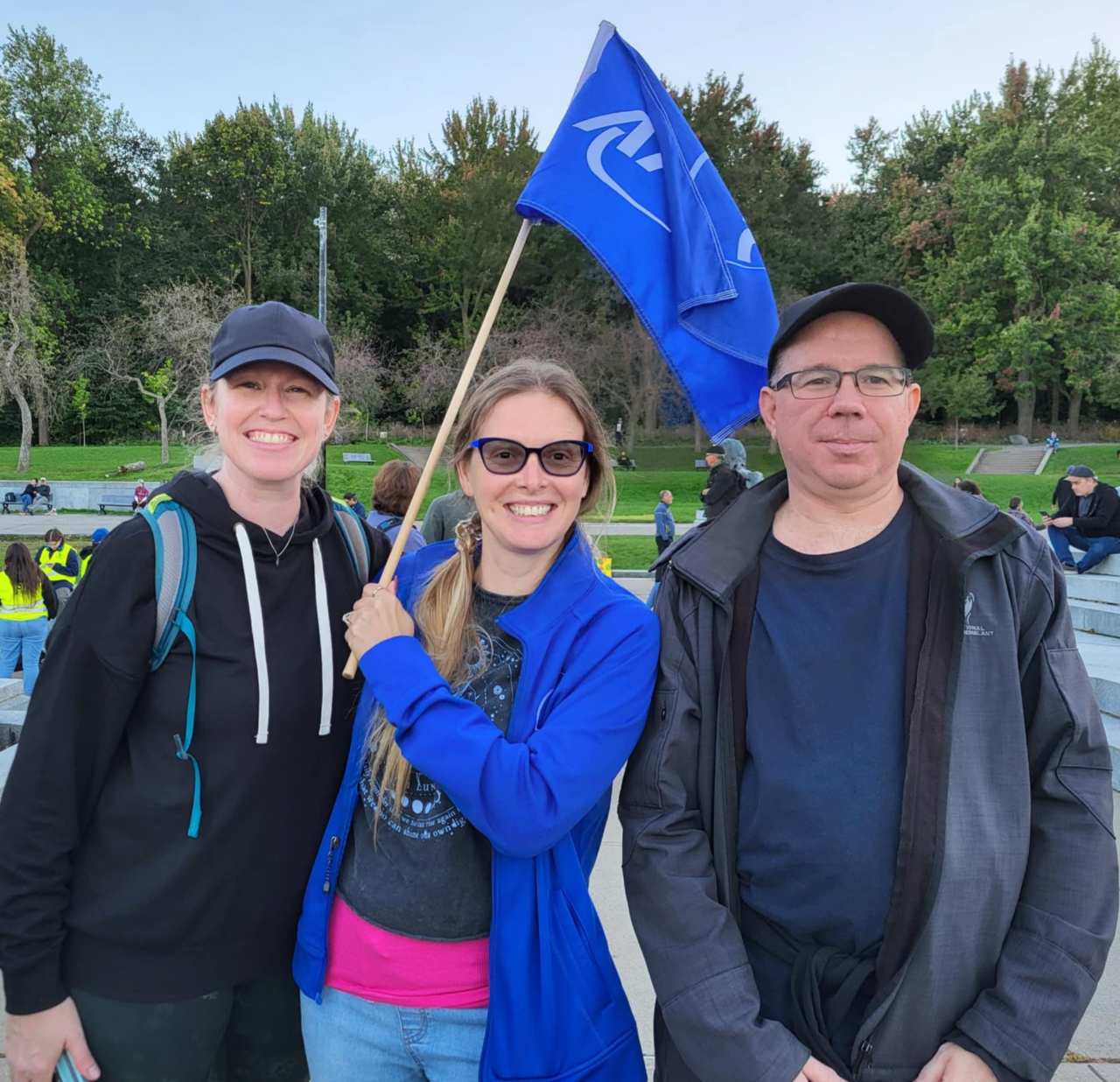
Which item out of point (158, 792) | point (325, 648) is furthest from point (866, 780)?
point (158, 792)

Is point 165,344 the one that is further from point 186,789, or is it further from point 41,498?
point 186,789

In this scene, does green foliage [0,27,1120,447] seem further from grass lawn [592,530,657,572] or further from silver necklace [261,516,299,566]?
silver necklace [261,516,299,566]

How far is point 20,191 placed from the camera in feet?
120

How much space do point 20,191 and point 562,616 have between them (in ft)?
146

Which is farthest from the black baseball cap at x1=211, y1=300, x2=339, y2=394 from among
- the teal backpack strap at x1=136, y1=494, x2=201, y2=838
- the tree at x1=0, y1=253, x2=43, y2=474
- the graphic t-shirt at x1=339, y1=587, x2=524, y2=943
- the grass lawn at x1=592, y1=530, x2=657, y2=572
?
the tree at x1=0, y1=253, x2=43, y2=474

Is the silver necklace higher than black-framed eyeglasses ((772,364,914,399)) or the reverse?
the reverse

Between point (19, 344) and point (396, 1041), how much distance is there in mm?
37904

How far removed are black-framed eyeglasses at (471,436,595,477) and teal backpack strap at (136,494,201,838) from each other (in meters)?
0.67

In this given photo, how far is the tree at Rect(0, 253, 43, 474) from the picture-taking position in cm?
3123

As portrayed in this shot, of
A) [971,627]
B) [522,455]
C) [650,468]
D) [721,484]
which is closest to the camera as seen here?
[971,627]

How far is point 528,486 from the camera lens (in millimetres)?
1893

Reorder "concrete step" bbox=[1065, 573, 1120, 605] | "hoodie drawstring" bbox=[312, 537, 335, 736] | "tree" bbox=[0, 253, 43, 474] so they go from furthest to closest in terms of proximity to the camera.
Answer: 1. "tree" bbox=[0, 253, 43, 474]
2. "concrete step" bbox=[1065, 573, 1120, 605]
3. "hoodie drawstring" bbox=[312, 537, 335, 736]

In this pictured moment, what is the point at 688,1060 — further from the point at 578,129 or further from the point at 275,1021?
the point at 578,129

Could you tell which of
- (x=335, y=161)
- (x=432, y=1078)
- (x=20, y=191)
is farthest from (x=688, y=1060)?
(x=335, y=161)
